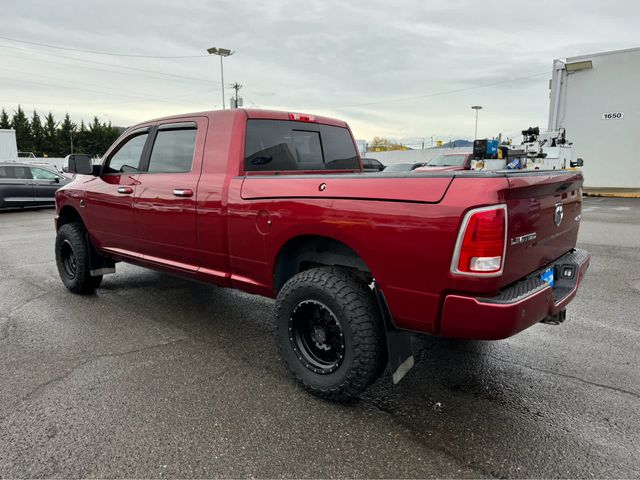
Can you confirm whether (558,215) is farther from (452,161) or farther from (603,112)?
(603,112)

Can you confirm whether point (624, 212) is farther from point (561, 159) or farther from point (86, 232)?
point (86, 232)

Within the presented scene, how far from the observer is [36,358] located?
346 cm

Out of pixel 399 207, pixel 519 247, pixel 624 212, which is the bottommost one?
pixel 624 212

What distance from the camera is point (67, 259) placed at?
17.6 ft

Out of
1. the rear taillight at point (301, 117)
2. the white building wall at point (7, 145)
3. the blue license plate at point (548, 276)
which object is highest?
the white building wall at point (7, 145)

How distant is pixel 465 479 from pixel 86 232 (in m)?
4.55

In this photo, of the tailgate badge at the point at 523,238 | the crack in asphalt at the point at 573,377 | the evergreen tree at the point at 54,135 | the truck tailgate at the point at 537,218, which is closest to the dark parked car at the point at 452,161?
the crack in asphalt at the point at 573,377

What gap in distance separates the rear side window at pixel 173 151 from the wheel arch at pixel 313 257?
1210 millimetres

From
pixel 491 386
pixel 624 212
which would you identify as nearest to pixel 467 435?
pixel 491 386

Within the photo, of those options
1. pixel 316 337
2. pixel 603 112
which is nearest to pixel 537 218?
pixel 316 337

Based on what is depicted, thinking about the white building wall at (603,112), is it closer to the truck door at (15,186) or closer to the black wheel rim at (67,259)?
the truck door at (15,186)

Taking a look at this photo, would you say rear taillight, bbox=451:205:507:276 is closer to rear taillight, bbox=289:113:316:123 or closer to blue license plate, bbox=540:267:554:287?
blue license plate, bbox=540:267:554:287

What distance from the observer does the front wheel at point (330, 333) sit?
2.62 m

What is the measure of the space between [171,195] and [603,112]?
71.4 ft
